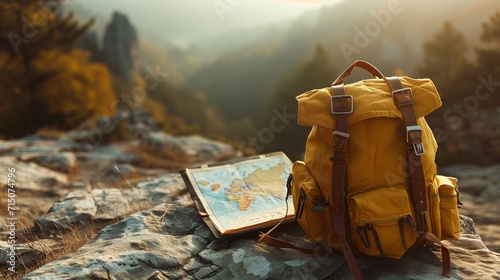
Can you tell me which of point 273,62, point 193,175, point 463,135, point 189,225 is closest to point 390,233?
point 189,225

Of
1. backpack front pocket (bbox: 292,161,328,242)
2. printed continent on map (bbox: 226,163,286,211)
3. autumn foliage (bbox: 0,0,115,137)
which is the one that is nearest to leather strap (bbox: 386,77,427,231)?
backpack front pocket (bbox: 292,161,328,242)

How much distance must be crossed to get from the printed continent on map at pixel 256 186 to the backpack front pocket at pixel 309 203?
80cm

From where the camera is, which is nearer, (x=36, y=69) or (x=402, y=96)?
(x=402, y=96)

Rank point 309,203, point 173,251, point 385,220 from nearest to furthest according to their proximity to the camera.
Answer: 1. point 385,220
2. point 309,203
3. point 173,251

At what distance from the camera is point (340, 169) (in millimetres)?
2480

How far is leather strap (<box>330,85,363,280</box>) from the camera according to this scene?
2430mm

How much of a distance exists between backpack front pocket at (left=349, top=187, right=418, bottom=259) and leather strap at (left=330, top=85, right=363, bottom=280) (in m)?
0.10

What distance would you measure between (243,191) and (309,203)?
3.76 ft

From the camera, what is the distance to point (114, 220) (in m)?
3.77

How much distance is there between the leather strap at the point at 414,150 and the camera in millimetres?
2420

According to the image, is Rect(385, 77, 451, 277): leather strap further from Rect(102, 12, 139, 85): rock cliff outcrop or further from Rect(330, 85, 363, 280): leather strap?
Rect(102, 12, 139, 85): rock cliff outcrop

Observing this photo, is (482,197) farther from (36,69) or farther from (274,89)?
(274,89)

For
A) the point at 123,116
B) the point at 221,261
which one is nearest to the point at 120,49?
the point at 123,116

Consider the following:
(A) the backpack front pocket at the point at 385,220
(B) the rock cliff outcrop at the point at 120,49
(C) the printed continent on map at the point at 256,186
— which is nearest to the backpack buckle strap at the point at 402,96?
(A) the backpack front pocket at the point at 385,220
